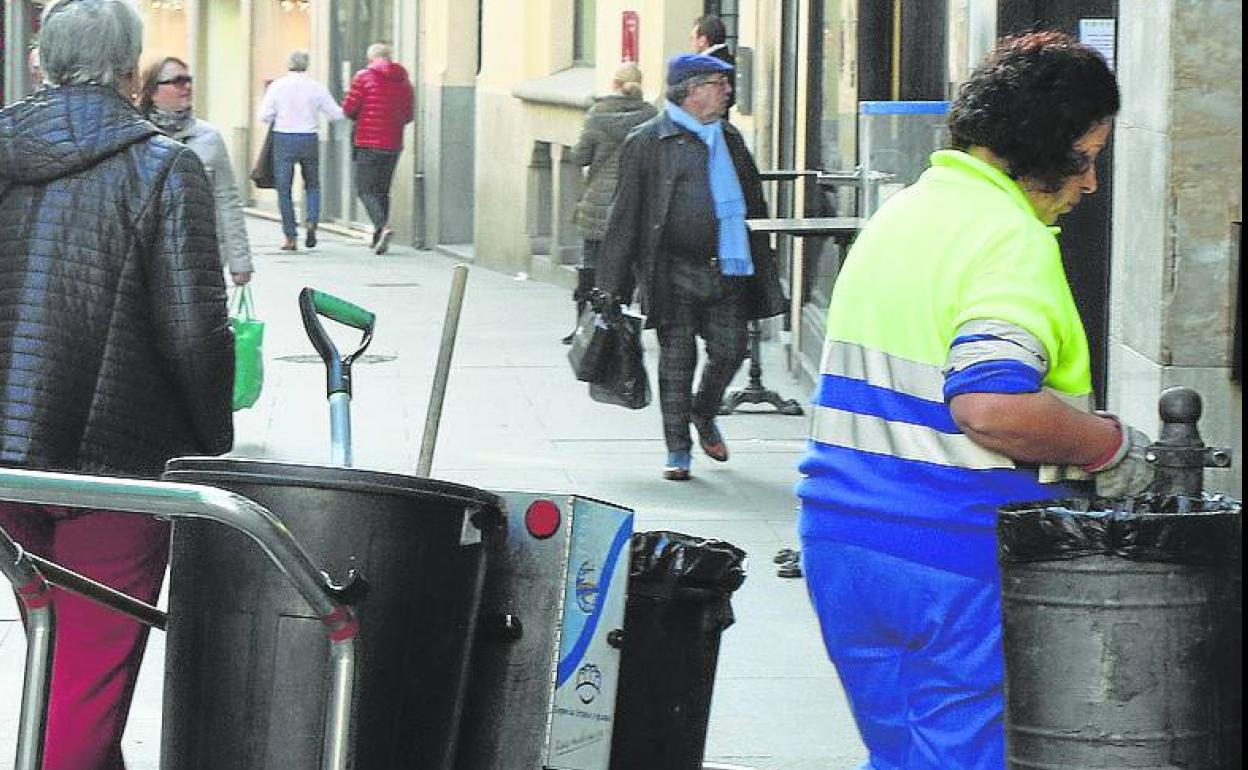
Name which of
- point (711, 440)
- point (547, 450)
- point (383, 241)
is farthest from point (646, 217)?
point (383, 241)

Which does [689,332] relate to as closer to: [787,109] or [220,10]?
[787,109]

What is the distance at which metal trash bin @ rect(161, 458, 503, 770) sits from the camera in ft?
12.7

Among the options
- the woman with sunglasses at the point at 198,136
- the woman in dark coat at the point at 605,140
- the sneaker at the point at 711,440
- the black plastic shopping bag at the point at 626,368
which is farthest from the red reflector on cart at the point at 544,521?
the woman in dark coat at the point at 605,140

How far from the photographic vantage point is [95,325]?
4.89 m

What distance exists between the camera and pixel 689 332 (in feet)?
33.6

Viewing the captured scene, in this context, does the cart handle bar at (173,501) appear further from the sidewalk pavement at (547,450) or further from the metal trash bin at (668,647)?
the sidewalk pavement at (547,450)

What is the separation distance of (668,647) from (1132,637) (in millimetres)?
1214

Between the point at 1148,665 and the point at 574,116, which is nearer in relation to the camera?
the point at 1148,665

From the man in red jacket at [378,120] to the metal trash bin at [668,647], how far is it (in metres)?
18.3

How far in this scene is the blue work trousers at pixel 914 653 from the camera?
3957 millimetres

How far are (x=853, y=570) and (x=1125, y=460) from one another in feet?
1.52

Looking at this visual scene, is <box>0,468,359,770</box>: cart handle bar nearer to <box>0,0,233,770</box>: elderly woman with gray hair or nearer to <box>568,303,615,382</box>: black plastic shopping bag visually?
<box>0,0,233,770</box>: elderly woman with gray hair

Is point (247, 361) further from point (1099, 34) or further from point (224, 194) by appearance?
point (1099, 34)

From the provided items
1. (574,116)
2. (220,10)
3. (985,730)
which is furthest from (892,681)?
(220,10)
